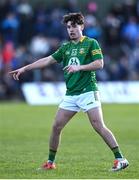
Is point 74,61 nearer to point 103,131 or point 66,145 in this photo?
point 103,131

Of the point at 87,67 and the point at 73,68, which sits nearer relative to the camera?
the point at 73,68

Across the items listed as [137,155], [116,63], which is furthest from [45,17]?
[137,155]

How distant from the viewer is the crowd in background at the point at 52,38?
30266 mm

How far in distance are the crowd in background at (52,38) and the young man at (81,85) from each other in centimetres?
1754

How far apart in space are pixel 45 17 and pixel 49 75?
3.07 m

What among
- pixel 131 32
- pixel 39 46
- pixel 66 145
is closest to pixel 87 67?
pixel 66 145

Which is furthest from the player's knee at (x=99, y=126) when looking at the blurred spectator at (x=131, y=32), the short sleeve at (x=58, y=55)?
the blurred spectator at (x=131, y=32)

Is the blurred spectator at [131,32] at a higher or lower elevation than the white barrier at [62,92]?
higher

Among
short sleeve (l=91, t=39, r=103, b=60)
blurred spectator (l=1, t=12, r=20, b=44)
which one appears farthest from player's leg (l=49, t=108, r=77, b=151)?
blurred spectator (l=1, t=12, r=20, b=44)

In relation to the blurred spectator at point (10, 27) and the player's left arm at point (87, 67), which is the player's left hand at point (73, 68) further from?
the blurred spectator at point (10, 27)

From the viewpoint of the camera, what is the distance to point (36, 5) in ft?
112

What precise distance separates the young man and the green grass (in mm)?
576

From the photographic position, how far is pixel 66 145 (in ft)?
54.2

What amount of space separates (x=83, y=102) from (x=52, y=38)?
19293mm
